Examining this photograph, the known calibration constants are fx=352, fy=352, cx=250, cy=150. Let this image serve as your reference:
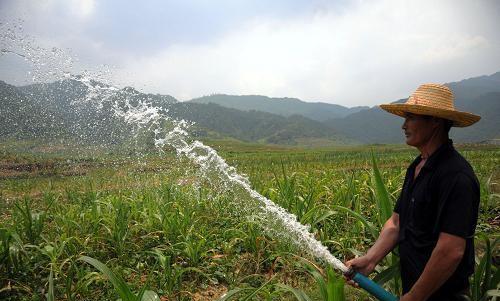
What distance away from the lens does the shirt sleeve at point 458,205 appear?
5.86ft

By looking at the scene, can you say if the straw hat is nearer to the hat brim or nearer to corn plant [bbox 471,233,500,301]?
the hat brim

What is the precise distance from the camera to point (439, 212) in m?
1.88

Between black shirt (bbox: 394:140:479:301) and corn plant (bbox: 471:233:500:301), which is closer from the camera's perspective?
black shirt (bbox: 394:140:479:301)

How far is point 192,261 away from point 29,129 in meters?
65.7

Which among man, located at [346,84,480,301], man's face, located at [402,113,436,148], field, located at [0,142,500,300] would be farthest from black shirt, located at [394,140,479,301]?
field, located at [0,142,500,300]

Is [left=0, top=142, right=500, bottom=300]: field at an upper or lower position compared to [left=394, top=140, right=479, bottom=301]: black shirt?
lower

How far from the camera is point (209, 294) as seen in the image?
12.5ft

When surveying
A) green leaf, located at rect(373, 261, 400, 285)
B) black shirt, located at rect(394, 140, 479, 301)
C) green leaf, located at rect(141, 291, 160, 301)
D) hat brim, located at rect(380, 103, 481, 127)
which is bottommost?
green leaf, located at rect(141, 291, 160, 301)

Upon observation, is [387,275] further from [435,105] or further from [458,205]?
[435,105]

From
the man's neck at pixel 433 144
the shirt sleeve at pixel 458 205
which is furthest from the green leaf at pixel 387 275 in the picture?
the man's neck at pixel 433 144

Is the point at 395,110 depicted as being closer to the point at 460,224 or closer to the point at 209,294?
the point at 460,224

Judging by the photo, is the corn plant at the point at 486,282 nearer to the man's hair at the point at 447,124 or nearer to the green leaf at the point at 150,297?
the man's hair at the point at 447,124

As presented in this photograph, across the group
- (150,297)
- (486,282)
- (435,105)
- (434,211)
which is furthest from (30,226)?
(486,282)

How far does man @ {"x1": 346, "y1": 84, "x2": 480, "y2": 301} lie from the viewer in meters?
1.81
